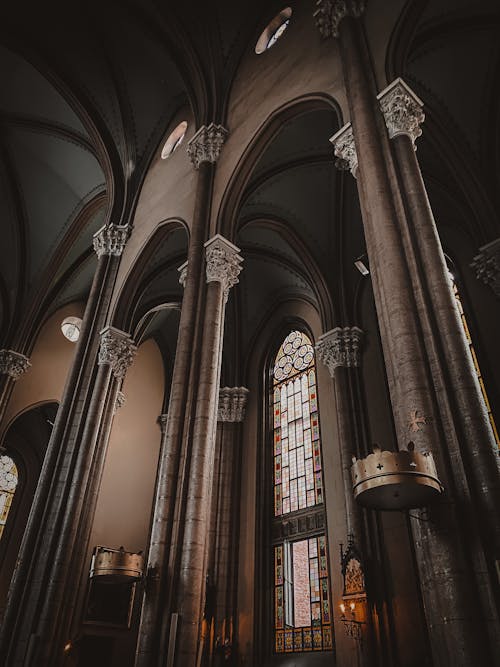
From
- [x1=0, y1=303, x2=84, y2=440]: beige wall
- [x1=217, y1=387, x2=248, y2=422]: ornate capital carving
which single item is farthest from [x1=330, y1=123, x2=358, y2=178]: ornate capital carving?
[x1=0, y1=303, x2=84, y2=440]: beige wall

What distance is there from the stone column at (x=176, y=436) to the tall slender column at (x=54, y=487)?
227 centimetres

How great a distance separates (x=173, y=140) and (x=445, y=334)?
1096 centimetres

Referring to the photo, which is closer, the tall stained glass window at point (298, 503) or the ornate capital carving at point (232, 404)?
the tall stained glass window at point (298, 503)

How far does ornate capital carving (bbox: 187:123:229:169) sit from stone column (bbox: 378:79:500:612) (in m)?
4.62

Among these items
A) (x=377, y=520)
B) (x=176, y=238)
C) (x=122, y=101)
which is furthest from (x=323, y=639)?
(x=122, y=101)

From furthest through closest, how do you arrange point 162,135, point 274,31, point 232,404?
1. point 232,404
2. point 162,135
3. point 274,31

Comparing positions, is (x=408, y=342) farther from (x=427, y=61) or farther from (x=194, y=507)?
(x=427, y=61)

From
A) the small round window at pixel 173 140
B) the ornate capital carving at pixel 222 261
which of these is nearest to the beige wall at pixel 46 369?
the small round window at pixel 173 140

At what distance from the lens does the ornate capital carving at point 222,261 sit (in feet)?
29.7

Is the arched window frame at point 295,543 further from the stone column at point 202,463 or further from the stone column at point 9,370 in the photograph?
the stone column at point 9,370

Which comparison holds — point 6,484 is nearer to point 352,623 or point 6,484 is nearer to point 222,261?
point 352,623

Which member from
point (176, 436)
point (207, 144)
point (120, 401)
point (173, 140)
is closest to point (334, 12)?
point (207, 144)

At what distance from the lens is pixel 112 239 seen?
13117 mm

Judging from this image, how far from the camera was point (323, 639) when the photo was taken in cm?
1061
